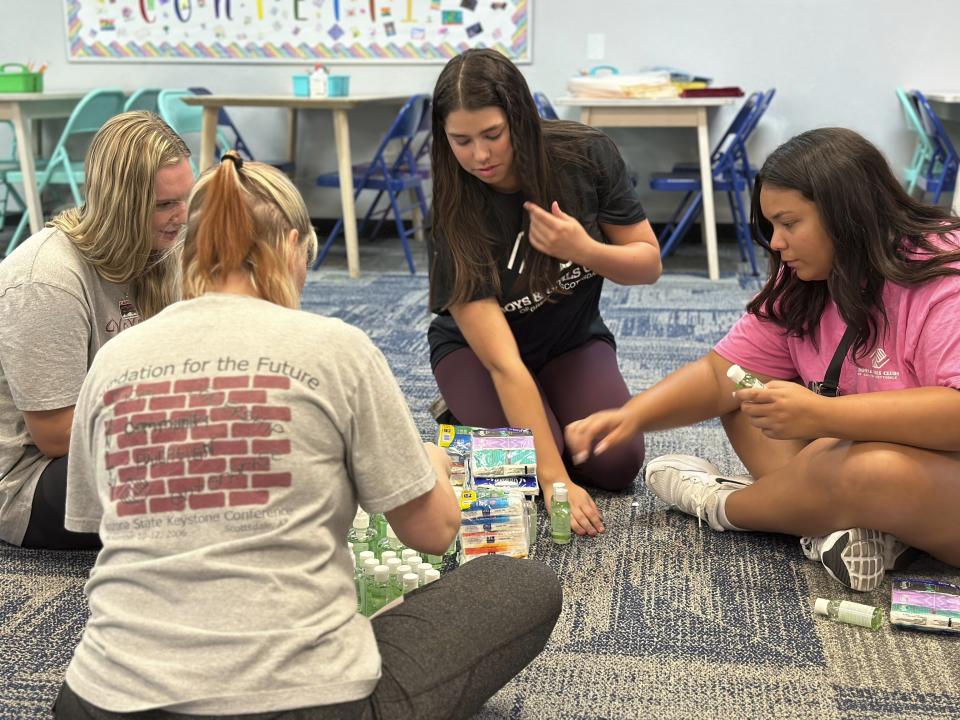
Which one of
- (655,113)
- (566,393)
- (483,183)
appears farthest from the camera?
(655,113)

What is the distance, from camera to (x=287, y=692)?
44.3 inches

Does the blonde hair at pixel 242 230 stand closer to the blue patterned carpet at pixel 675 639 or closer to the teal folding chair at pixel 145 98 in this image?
the blue patterned carpet at pixel 675 639

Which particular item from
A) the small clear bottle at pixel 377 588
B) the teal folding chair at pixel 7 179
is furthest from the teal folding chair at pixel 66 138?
the small clear bottle at pixel 377 588

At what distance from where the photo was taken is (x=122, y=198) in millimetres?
1914

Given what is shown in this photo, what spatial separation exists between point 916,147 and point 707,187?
1457 millimetres

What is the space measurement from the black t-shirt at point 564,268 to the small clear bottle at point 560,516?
0.47 m

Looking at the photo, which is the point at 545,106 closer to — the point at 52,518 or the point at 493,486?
the point at 493,486

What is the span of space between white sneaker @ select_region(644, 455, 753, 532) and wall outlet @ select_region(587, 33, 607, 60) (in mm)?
3956

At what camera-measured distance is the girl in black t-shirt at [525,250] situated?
226 centimetres

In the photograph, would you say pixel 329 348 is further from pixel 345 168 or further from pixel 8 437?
pixel 345 168

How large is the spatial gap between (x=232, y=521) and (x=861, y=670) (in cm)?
110

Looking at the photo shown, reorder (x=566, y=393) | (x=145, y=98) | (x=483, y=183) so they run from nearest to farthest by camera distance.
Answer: (x=483, y=183) → (x=566, y=393) → (x=145, y=98)

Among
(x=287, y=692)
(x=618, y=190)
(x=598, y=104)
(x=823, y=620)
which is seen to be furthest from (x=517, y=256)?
(x=598, y=104)

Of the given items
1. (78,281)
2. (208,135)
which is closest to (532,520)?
(78,281)
